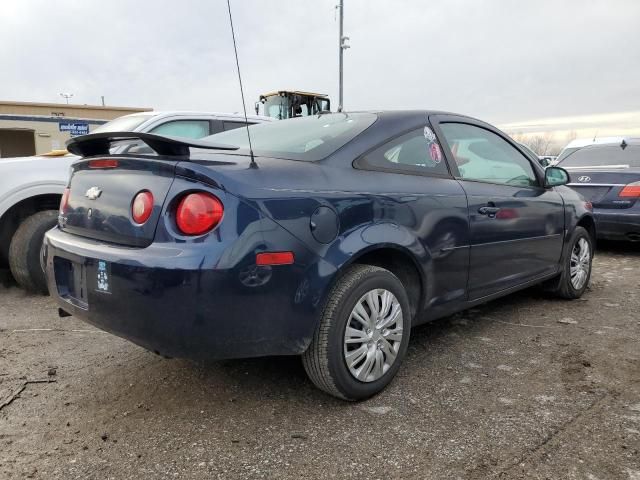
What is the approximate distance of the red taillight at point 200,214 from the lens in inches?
80.1

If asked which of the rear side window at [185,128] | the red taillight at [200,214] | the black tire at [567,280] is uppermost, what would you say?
the rear side window at [185,128]

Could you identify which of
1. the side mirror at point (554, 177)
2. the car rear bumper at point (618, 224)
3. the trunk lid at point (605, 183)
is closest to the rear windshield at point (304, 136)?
the side mirror at point (554, 177)

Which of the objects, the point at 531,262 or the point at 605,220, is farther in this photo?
the point at 605,220

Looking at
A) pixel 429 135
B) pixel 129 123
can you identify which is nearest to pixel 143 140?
pixel 429 135

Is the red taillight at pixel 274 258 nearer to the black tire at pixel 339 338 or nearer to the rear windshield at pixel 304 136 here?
the black tire at pixel 339 338

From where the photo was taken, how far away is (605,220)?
6133mm

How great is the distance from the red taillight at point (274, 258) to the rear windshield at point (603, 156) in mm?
5897

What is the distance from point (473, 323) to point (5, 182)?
398 cm

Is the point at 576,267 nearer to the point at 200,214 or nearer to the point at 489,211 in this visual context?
the point at 489,211

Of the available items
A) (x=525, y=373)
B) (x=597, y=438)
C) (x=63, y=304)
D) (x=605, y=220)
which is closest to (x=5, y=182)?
(x=63, y=304)

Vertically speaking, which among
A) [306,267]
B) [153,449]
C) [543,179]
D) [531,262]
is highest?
[543,179]

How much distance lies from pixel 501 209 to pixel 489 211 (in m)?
0.16

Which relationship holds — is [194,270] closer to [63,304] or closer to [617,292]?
[63,304]

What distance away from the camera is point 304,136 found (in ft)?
9.26
